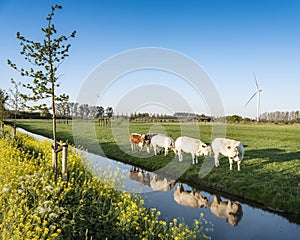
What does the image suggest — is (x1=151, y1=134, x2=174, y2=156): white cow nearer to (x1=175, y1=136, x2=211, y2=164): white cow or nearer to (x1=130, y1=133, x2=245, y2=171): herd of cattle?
(x1=130, y1=133, x2=245, y2=171): herd of cattle

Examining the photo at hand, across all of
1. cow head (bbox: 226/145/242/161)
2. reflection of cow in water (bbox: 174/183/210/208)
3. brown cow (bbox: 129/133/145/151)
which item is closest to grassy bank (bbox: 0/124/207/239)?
reflection of cow in water (bbox: 174/183/210/208)

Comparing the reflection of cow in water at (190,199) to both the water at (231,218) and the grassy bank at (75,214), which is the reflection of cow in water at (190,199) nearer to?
the water at (231,218)

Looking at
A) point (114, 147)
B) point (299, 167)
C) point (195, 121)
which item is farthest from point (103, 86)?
point (195, 121)

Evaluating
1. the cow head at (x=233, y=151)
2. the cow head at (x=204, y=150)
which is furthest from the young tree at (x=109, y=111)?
the cow head at (x=233, y=151)

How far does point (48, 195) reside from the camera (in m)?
5.81

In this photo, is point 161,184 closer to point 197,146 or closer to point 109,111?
point 197,146

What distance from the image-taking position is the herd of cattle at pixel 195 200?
881 cm

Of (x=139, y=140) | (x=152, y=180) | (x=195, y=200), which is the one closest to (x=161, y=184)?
(x=152, y=180)

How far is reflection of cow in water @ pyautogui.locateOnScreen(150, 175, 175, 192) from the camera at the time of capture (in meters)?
11.5

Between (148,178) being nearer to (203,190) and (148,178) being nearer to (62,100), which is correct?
(203,190)

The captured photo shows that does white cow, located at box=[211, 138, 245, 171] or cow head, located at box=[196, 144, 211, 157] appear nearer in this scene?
white cow, located at box=[211, 138, 245, 171]

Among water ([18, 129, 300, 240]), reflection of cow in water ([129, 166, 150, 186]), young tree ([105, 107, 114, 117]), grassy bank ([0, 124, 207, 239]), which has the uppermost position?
young tree ([105, 107, 114, 117])

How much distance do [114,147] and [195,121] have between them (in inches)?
1447

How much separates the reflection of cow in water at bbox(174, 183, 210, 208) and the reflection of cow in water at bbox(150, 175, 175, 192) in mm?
558
